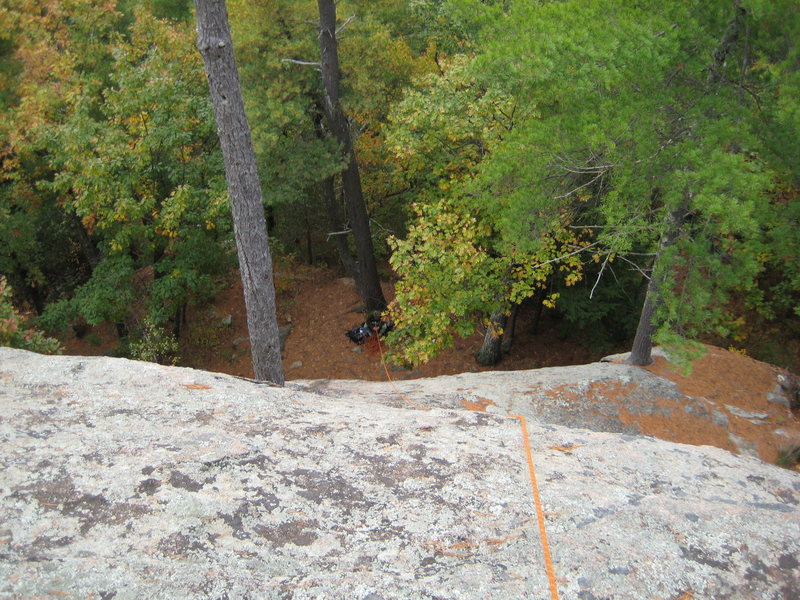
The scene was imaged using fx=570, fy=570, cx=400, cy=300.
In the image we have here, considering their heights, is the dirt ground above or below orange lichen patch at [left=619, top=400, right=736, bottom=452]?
below

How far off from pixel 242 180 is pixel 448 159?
19.7 feet

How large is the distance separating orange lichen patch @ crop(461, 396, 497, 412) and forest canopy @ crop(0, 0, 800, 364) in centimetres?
223

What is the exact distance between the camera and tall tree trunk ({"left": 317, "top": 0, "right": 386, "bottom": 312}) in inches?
429

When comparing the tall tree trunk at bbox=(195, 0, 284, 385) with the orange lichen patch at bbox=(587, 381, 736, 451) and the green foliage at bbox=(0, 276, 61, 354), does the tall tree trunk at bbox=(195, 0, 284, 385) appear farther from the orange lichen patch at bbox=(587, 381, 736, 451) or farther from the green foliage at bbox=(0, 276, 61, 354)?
the orange lichen patch at bbox=(587, 381, 736, 451)

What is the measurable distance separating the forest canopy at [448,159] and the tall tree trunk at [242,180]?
2786mm

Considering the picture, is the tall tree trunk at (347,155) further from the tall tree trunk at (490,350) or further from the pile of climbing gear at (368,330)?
the tall tree trunk at (490,350)

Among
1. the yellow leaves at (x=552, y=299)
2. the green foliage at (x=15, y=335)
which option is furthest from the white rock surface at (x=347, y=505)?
the yellow leaves at (x=552, y=299)

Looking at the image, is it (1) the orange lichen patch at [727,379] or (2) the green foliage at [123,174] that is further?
(2) the green foliage at [123,174]

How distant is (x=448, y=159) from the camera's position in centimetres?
1170

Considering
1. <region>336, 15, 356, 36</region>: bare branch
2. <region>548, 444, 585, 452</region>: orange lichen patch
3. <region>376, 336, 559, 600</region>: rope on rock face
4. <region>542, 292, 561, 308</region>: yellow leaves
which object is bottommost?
<region>542, 292, 561, 308</region>: yellow leaves

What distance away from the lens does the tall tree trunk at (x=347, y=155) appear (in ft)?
35.8

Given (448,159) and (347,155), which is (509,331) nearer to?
(448,159)

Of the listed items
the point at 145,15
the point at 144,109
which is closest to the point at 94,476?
the point at 144,109

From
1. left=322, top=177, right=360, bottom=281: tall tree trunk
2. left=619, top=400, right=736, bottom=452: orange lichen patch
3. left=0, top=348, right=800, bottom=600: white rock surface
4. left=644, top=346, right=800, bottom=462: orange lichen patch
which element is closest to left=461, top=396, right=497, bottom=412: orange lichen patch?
left=619, top=400, right=736, bottom=452: orange lichen patch
